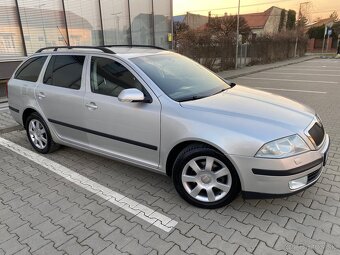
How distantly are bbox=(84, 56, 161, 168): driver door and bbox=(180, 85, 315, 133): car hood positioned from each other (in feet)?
1.47

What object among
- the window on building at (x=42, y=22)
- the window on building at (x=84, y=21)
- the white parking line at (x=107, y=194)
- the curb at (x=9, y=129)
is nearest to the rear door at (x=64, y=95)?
the white parking line at (x=107, y=194)

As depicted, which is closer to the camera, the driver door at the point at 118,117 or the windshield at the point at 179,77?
the driver door at the point at 118,117

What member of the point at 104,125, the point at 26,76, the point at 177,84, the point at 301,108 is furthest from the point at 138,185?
the point at 26,76

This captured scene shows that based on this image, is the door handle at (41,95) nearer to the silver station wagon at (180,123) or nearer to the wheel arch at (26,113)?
the silver station wagon at (180,123)

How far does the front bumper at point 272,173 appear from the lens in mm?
→ 2629

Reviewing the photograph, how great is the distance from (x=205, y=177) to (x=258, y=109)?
2.88ft

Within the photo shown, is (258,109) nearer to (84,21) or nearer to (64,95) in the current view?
(64,95)

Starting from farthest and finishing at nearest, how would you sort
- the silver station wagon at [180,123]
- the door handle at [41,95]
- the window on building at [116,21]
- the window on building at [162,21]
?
the window on building at [162,21] → the window on building at [116,21] → the door handle at [41,95] → the silver station wagon at [180,123]

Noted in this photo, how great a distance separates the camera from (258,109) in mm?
3051

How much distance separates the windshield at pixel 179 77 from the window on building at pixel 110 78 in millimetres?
180

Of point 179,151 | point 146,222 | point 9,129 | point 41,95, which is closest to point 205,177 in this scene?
point 179,151

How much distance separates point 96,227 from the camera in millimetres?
2824

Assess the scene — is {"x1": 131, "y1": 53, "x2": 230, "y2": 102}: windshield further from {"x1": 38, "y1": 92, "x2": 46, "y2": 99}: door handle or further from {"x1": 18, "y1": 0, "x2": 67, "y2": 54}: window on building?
{"x1": 18, "y1": 0, "x2": 67, "y2": 54}: window on building

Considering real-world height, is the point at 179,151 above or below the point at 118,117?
below
